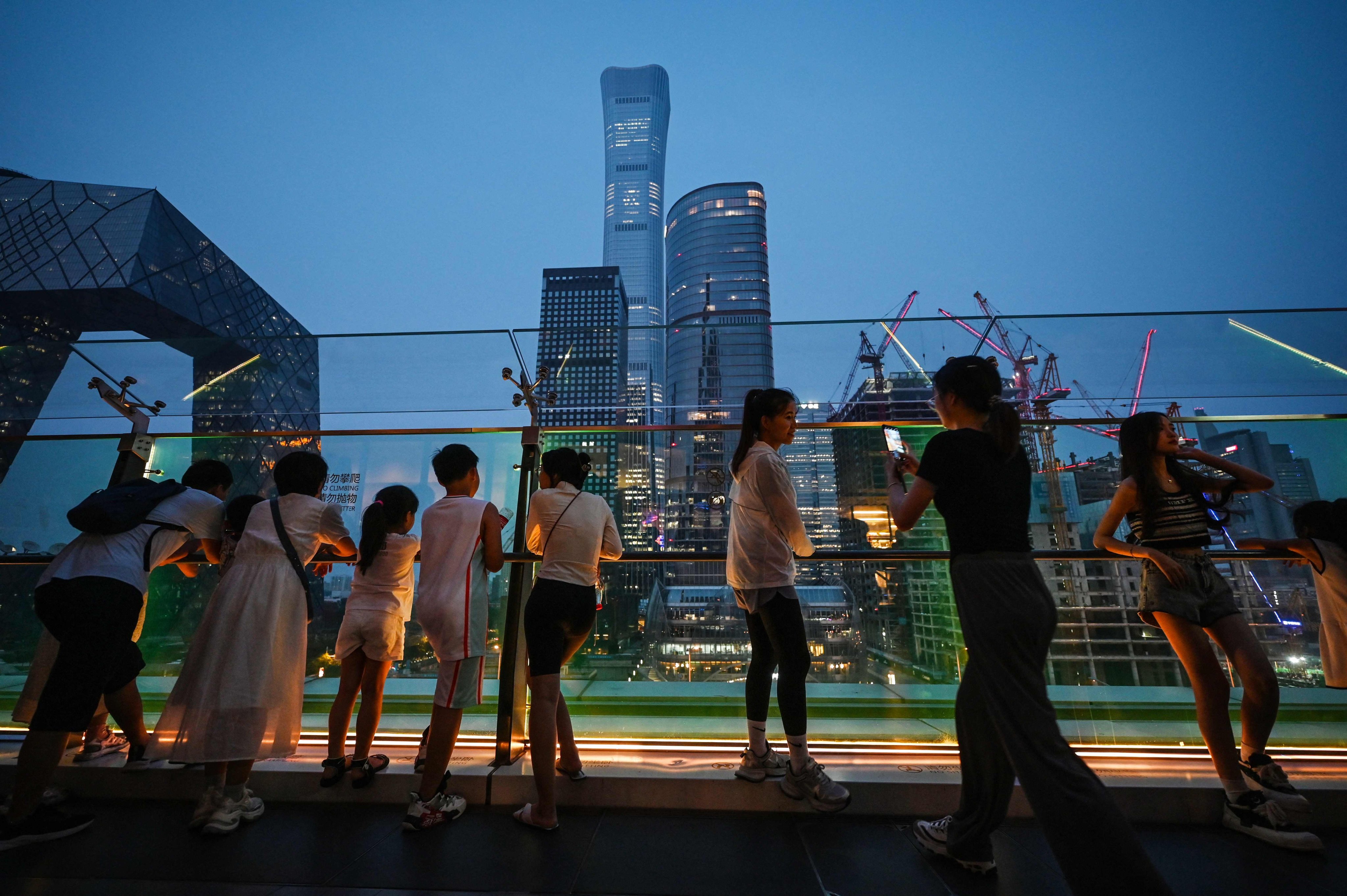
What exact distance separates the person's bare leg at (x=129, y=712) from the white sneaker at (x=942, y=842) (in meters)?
3.12

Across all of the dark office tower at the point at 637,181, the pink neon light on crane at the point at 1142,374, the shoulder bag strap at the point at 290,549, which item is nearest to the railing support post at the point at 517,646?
the shoulder bag strap at the point at 290,549

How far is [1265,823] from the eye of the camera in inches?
68.6

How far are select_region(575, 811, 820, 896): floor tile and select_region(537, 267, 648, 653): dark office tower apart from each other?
1051mm

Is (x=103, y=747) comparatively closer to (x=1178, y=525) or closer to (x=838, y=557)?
(x=838, y=557)

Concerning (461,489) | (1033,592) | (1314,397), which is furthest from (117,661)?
(1314,397)

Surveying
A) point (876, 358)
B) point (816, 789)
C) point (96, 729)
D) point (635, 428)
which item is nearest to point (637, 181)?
point (876, 358)

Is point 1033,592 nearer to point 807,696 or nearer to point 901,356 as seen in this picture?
point 807,696

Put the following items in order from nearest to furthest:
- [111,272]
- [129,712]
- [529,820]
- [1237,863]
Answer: [1237,863]
[529,820]
[129,712]
[111,272]

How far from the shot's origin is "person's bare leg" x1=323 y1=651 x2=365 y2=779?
2.18 meters

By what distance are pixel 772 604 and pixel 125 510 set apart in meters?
2.61

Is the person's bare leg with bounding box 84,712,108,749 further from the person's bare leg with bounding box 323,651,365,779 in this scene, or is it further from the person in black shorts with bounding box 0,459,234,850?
the person's bare leg with bounding box 323,651,365,779

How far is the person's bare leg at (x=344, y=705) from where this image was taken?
86.0 inches

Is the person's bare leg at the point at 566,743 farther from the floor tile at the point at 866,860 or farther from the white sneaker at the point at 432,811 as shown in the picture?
the floor tile at the point at 866,860

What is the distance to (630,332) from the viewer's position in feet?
13.3
